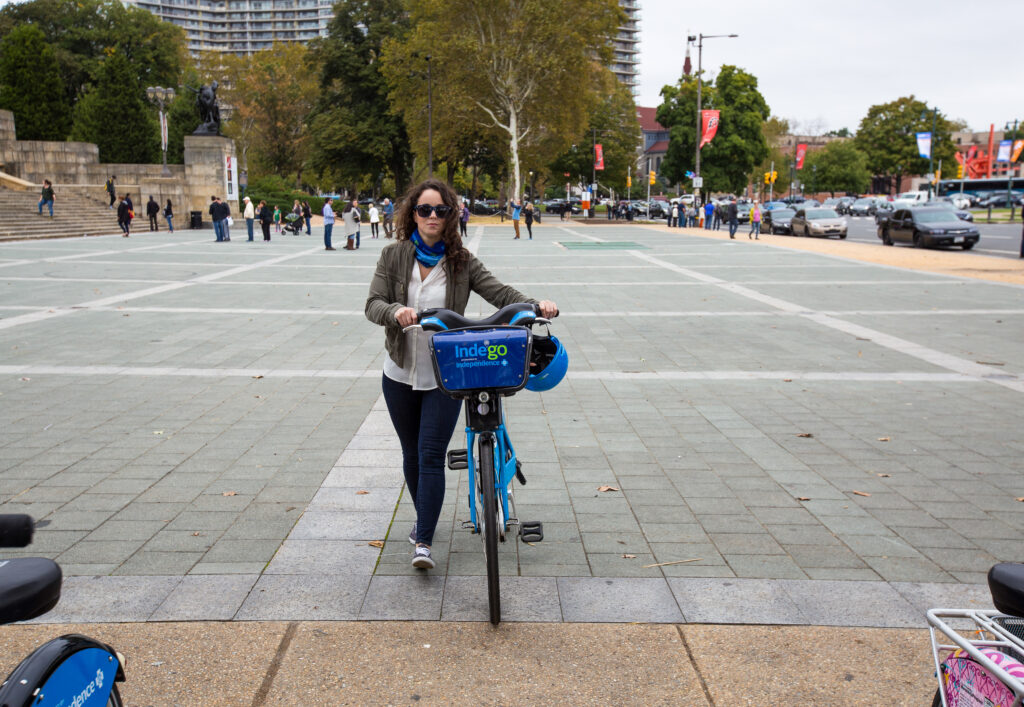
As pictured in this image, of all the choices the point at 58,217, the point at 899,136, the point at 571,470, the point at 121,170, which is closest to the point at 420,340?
the point at 571,470

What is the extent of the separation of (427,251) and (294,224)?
35390 millimetres

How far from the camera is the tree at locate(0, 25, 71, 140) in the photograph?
4884 centimetres

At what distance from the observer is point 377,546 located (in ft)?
13.3

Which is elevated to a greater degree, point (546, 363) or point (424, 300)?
point (424, 300)

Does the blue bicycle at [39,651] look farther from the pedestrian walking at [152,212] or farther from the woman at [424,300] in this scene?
the pedestrian walking at [152,212]

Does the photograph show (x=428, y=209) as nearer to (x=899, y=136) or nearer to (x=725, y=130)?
(x=725, y=130)

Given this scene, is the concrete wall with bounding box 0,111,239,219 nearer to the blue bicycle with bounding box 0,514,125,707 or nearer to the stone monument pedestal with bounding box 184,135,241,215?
the stone monument pedestal with bounding box 184,135,241,215

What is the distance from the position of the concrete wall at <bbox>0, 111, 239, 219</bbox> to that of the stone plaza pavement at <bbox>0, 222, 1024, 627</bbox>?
31616mm

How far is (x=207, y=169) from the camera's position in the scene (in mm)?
41156

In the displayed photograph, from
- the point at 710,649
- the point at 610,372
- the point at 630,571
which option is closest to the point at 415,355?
the point at 630,571

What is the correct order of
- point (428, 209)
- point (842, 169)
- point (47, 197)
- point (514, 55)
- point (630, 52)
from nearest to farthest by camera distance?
point (428, 209)
point (47, 197)
point (514, 55)
point (842, 169)
point (630, 52)

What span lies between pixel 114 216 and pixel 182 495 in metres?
37.0

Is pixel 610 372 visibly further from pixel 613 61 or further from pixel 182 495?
pixel 613 61

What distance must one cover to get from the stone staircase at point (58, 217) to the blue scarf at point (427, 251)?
3037 cm
